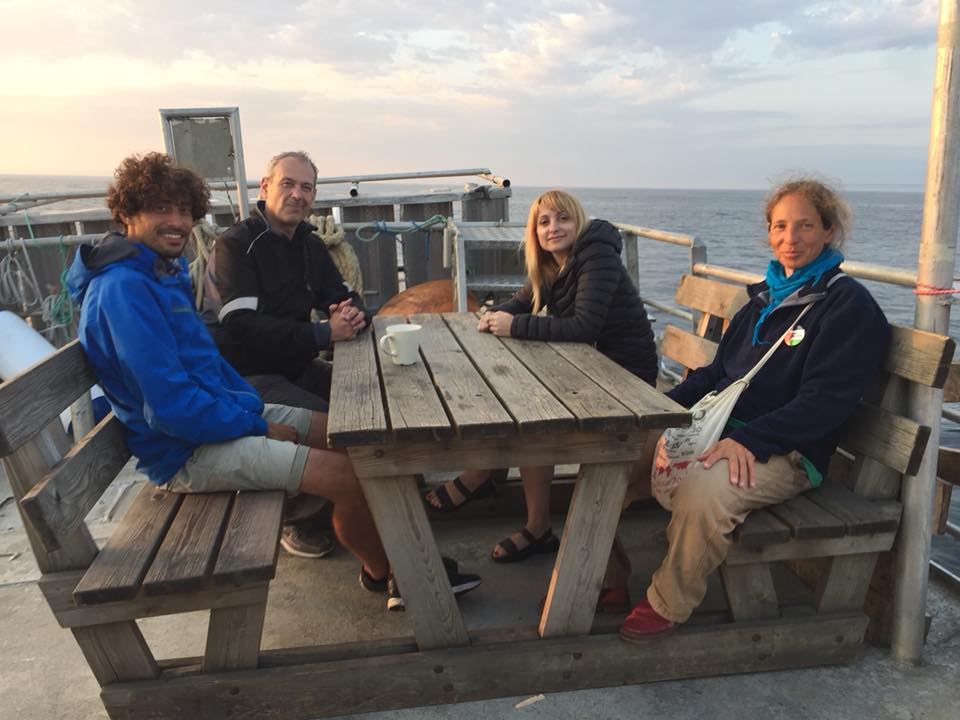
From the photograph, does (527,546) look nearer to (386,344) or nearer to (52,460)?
(386,344)

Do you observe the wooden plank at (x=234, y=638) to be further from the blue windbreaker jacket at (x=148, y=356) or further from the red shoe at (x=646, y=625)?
the red shoe at (x=646, y=625)

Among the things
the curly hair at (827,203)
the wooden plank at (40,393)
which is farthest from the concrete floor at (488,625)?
the curly hair at (827,203)

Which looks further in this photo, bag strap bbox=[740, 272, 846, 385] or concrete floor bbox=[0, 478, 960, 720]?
bag strap bbox=[740, 272, 846, 385]

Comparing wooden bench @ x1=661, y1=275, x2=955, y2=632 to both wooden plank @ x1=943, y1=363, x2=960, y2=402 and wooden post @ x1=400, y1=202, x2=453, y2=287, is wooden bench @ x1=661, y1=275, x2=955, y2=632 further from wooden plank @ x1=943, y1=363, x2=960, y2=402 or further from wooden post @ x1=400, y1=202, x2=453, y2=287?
wooden post @ x1=400, y1=202, x2=453, y2=287

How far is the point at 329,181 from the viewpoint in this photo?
6.67 metres

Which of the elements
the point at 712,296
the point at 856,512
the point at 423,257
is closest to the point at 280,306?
the point at 712,296

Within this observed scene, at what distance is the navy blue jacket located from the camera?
6.98ft

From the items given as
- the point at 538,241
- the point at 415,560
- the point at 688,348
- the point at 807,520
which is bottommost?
the point at 415,560

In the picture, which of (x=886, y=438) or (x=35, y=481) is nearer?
(x=35, y=481)

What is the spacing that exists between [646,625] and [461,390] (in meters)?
0.92

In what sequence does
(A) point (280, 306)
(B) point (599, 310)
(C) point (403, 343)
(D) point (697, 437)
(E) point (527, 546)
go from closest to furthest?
(D) point (697, 437) < (C) point (403, 343) < (B) point (599, 310) < (E) point (527, 546) < (A) point (280, 306)

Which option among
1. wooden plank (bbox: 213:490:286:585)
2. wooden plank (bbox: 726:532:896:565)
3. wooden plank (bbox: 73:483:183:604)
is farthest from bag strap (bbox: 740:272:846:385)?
wooden plank (bbox: 73:483:183:604)

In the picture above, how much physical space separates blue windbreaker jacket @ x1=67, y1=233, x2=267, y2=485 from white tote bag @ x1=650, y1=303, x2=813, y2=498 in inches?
52.9

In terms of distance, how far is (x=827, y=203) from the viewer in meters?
2.28
